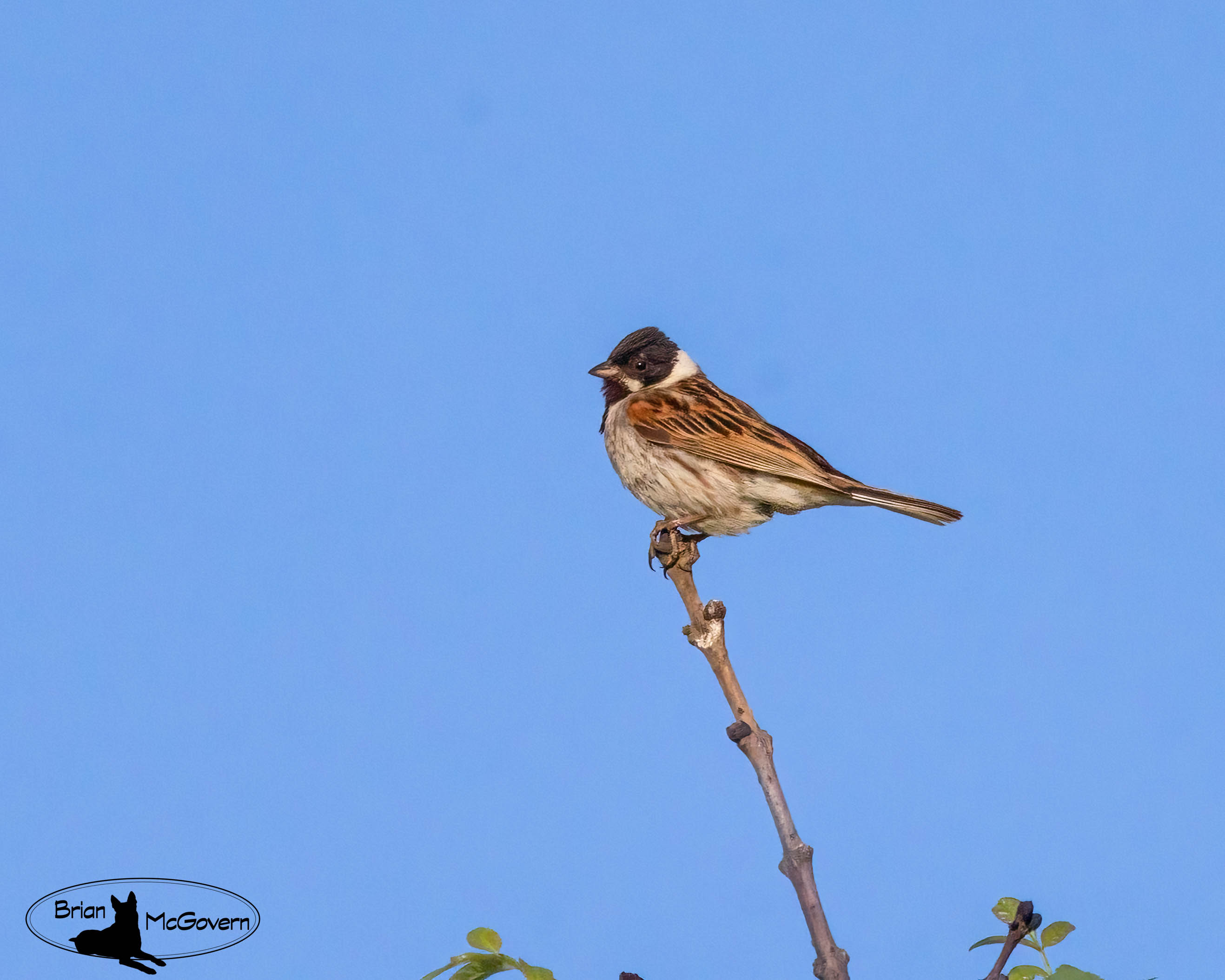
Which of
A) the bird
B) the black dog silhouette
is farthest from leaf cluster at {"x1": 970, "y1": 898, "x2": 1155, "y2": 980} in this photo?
the bird

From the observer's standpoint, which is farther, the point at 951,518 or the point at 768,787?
the point at 951,518

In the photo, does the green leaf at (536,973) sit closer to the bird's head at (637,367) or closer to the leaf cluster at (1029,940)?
the leaf cluster at (1029,940)

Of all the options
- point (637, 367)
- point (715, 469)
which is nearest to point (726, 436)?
point (715, 469)

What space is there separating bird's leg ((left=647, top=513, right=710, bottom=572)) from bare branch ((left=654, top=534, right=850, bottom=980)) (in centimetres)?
124

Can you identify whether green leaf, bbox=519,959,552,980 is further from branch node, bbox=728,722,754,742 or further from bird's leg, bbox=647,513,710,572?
bird's leg, bbox=647,513,710,572

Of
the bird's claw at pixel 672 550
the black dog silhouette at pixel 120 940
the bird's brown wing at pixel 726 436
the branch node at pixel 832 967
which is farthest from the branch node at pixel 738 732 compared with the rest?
the bird's brown wing at pixel 726 436

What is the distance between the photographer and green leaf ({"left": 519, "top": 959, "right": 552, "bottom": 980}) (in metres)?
2.70

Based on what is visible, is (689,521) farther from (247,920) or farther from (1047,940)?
(1047,940)

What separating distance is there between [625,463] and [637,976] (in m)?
5.80

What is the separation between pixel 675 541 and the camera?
6309 millimetres

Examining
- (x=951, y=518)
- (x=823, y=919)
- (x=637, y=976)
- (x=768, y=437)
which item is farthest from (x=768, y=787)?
(x=768, y=437)

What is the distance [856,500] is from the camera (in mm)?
7832

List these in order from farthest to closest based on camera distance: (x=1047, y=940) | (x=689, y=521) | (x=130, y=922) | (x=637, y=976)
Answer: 1. (x=689, y=521)
2. (x=130, y=922)
3. (x=1047, y=940)
4. (x=637, y=976)

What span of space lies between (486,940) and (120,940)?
3456 millimetres
